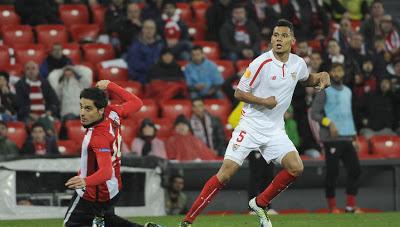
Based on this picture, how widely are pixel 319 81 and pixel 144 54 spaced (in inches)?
303

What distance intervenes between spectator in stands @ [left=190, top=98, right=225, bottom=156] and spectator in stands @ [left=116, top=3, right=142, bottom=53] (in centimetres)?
255

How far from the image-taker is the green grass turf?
1234cm

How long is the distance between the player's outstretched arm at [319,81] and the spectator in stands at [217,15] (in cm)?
848

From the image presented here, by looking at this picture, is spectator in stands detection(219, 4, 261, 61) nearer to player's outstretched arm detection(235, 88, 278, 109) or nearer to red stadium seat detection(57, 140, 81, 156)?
red stadium seat detection(57, 140, 81, 156)

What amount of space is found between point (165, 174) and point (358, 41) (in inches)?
218

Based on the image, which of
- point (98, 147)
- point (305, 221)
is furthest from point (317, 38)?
point (98, 147)

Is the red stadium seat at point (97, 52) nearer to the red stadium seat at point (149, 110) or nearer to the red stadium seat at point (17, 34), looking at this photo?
the red stadium seat at point (17, 34)

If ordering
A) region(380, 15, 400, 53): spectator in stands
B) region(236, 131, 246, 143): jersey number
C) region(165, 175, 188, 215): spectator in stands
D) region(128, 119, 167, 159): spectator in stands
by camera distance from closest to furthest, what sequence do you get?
region(236, 131, 246, 143): jersey number → region(165, 175, 188, 215): spectator in stands → region(128, 119, 167, 159): spectator in stands → region(380, 15, 400, 53): spectator in stands

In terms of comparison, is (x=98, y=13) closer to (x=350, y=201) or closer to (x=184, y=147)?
(x=184, y=147)

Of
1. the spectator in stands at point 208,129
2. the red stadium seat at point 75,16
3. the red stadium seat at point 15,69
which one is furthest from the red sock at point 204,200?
the red stadium seat at point 75,16

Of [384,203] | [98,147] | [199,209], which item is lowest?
[384,203]

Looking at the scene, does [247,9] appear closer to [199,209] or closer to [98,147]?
[199,209]

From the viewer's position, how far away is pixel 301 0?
2006 cm

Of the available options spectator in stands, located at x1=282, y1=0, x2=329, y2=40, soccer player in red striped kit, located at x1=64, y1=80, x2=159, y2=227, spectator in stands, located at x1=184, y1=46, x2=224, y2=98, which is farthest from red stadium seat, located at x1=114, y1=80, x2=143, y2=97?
soccer player in red striped kit, located at x1=64, y1=80, x2=159, y2=227
